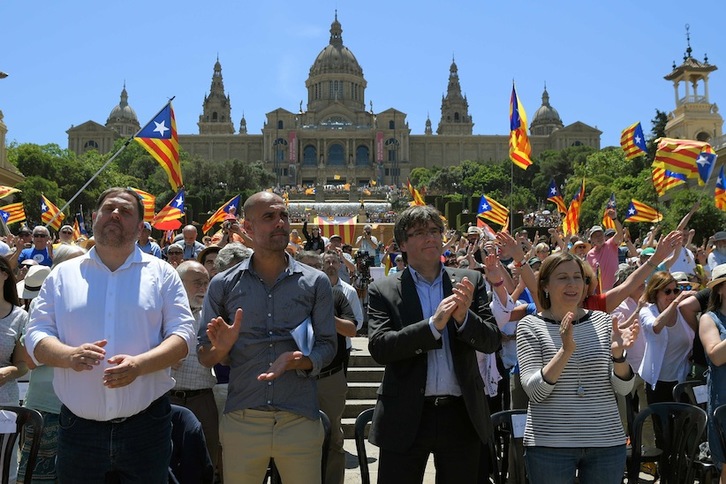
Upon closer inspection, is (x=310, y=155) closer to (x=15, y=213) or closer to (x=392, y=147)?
(x=392, y=147)

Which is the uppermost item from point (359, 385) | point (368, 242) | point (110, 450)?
point (368, 242)

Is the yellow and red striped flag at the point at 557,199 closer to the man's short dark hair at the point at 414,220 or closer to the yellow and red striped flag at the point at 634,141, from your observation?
the yellow and red striped flag at the point at 634,141

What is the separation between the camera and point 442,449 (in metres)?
3.71

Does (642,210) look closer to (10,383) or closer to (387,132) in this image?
(10,383)

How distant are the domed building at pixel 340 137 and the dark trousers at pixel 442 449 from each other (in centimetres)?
9691

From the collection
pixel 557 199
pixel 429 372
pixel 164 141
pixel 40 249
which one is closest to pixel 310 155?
pixel 557 199

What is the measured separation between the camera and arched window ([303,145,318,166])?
4173 inches

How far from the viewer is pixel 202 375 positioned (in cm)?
464

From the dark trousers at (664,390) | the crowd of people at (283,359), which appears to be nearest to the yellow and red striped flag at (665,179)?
the dark trousers at (664,390)

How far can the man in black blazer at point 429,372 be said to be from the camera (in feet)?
11.9

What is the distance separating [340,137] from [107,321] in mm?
103322

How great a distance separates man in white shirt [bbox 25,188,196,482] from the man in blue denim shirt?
25 centimetres

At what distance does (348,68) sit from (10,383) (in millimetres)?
117749

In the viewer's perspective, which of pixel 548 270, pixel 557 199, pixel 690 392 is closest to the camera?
pixel 548 270
